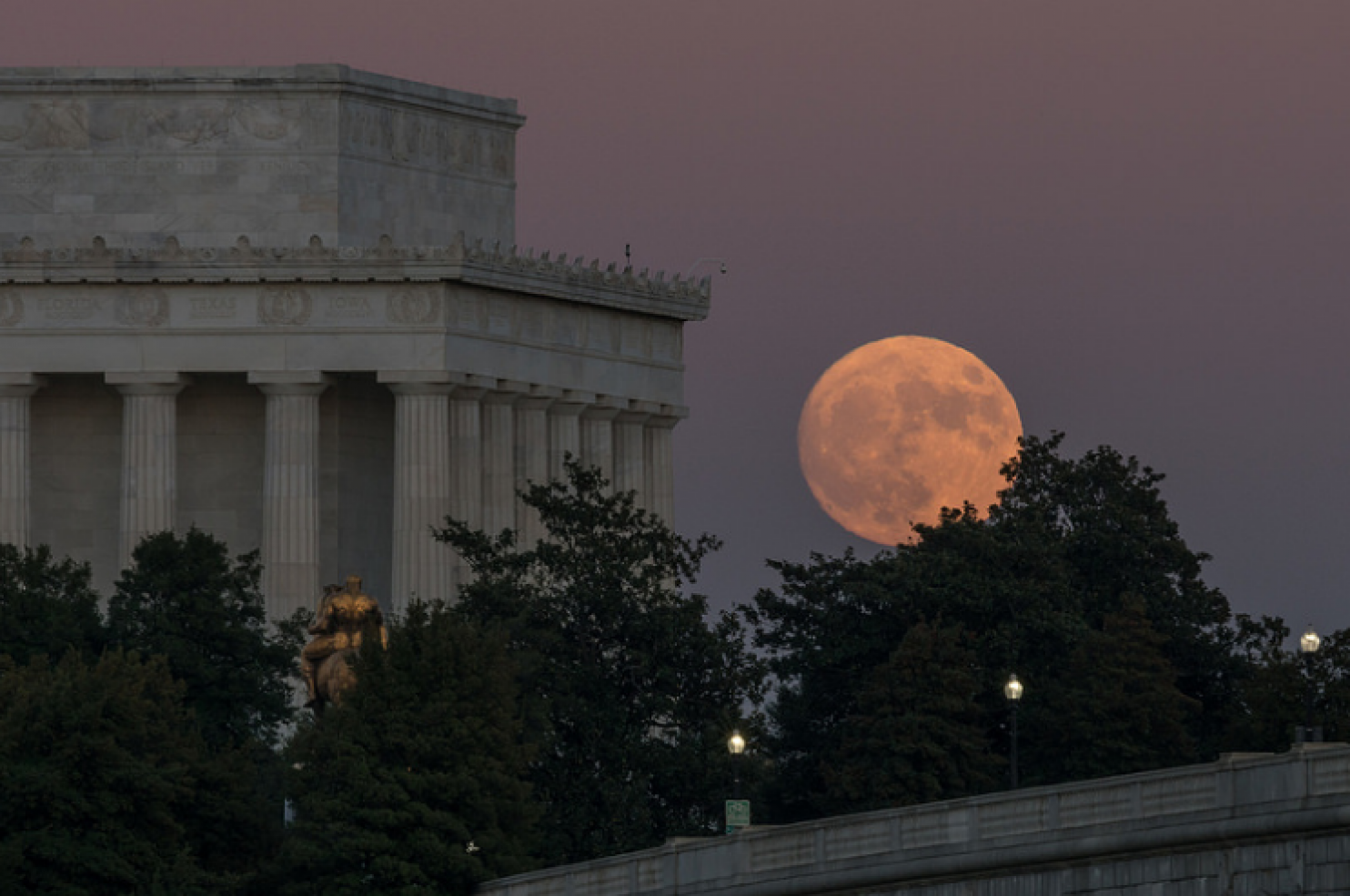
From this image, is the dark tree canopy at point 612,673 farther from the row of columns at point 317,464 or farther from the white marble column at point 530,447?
the white marble column at point 530,447

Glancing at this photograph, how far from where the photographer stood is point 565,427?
174m

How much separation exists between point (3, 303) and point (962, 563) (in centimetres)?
3300

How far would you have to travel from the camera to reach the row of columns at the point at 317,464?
166 m

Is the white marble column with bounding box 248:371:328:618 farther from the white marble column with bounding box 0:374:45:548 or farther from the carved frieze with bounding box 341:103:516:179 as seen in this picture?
the carved frieze with bounding box 341:103:516:179

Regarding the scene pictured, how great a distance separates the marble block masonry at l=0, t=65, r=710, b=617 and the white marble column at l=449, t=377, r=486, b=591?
0.31ft

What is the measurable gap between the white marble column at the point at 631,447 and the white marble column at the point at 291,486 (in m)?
13.0

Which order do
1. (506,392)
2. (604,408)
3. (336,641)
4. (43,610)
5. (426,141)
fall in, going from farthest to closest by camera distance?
(426,141), (604,408), (506,392), (43,610), (336,641)

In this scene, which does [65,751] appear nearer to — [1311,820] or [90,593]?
[90,593]

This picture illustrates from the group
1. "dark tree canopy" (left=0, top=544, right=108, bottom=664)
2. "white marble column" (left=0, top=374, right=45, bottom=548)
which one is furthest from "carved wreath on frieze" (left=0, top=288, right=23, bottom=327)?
"dark tree canopy" (left=0, top=544, right=108, bottom=664)

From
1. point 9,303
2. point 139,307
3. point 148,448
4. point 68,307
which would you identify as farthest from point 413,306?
point 9,303

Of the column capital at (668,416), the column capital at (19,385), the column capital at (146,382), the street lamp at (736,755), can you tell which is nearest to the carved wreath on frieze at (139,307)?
the column capital at (146,382)

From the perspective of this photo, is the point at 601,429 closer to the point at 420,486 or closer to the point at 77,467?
the point at 420,486

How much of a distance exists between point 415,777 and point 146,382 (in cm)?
4671

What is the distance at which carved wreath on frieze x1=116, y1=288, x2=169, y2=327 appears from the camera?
168m
